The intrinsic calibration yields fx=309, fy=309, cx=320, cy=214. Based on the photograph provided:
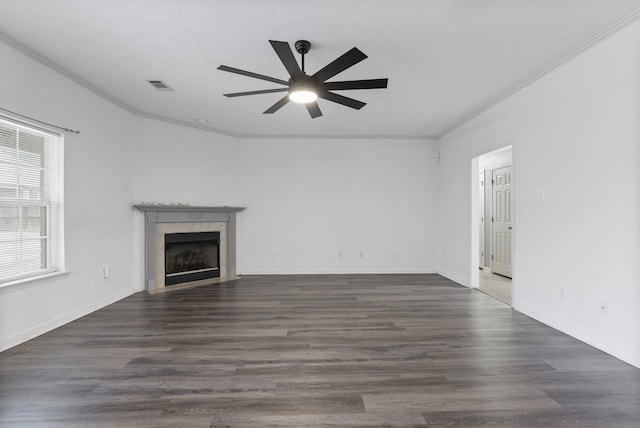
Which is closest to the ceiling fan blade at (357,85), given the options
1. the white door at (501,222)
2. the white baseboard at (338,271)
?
the white baseboard at (338,271)

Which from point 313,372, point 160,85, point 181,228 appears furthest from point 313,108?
point 181,228

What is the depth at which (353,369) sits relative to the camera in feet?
7.80

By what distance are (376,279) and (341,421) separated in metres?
4.00

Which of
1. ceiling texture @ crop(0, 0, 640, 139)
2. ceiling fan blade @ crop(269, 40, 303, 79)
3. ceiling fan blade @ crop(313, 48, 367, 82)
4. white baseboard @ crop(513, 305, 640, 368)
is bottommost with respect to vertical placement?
white baseboard @ crop(513, 305, 640, 368)

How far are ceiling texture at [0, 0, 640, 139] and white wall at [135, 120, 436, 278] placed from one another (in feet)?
6.54

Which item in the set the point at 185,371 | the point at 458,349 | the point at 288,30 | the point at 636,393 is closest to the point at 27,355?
the point at 185,371

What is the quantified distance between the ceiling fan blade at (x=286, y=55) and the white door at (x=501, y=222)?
4.87 meters

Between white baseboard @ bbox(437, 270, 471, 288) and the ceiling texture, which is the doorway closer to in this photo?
white baseboard @ bbox(437, 270, 471, 288)

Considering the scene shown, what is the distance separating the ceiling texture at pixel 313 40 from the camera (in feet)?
7.63

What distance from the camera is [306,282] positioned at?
213 inches

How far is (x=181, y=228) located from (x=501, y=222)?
233 inches

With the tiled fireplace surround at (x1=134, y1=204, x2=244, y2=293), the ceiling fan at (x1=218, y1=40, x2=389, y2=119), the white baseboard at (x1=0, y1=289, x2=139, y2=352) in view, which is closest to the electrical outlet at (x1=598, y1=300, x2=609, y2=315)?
the ceiling fan at (x1=218, y1=40, x2=389, y2=119)

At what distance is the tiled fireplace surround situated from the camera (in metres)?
4.83

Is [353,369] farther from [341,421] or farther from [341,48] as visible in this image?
[341,48]
